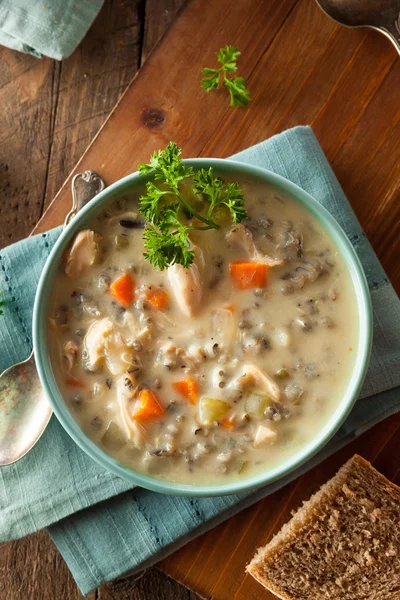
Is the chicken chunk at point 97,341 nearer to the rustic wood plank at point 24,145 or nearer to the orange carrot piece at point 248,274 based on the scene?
the orange carrot piece at point 248,274

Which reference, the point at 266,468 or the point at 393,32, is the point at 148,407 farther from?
the point at 393,32

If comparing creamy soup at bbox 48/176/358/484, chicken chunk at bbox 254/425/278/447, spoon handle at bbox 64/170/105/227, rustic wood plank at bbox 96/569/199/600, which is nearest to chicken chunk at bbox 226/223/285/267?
creamy soup at bbox 48/176/358/484

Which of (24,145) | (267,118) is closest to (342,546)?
(267,118)

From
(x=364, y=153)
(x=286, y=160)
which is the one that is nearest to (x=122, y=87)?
(x=286, y=160)

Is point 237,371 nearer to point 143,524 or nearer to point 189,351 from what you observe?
point 189,351

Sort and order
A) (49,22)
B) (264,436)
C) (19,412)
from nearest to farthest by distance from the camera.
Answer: (264,436), (19,412), (49,22)

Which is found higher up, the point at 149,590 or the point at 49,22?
the point at 49,22

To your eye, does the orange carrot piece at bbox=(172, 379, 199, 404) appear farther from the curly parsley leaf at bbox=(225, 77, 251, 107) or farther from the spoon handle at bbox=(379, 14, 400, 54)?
the spoon handle at bbox=(379, 14, 400, 54)
